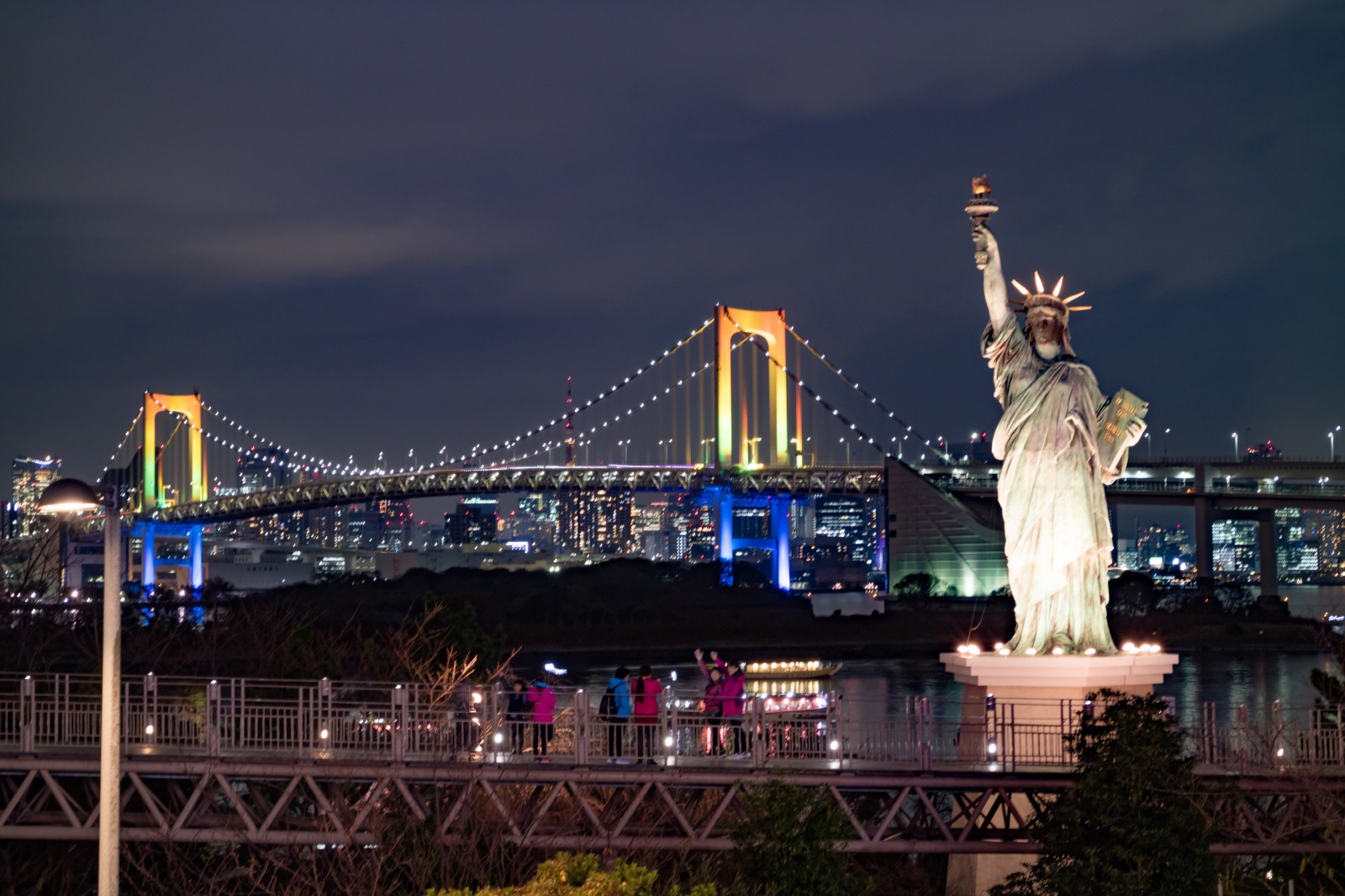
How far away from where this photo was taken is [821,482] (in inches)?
2936

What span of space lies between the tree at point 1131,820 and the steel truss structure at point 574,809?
123 centimetres

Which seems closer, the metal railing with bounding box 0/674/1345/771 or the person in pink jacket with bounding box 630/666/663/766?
the metal railing with bounding box 0/674/1345/771

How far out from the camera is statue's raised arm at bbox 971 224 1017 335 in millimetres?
18016

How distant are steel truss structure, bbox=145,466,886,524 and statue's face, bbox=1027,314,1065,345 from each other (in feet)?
179

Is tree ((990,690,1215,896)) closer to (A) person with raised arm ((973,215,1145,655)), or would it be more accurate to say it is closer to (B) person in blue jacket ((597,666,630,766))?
(A) person with raised arm ((973,215,1145,655))

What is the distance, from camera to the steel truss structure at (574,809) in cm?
1638

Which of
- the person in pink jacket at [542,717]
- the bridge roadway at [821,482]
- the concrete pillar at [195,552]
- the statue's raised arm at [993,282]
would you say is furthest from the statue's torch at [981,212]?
the concrete pillar at [195,552]

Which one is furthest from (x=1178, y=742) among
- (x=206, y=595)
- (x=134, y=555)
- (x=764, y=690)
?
(x=134, y=555)

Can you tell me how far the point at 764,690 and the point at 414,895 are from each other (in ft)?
110

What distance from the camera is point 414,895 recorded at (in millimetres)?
15711

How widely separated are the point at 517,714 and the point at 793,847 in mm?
5157

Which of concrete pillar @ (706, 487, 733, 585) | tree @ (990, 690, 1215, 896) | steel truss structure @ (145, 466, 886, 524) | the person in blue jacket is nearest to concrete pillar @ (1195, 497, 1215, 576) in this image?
steel truss structure @ (145, 466, 886, 524)

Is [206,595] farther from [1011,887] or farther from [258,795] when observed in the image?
[1011,887]

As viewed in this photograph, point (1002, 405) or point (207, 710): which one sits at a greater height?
point (1002, 405)
